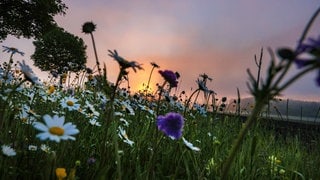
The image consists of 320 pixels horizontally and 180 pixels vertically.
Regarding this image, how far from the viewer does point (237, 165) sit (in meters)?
3.37

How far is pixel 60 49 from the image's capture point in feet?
122

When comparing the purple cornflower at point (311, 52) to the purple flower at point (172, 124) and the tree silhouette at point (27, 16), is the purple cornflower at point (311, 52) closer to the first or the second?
the purple flower at point (172, 124)

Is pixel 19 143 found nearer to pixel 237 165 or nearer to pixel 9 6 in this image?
pixel 237 165

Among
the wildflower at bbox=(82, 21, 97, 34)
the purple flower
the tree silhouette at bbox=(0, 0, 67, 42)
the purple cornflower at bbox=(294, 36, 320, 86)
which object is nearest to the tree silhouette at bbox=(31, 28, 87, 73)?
the tree silhouette at bbox=(0, 0, 67, 42)

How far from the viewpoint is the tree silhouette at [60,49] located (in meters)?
36.7

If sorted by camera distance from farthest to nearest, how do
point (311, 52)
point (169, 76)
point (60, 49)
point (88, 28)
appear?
point (60, 49), point (88, 28), point (169, 76), point (311, 52)

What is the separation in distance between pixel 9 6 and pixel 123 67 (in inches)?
1288

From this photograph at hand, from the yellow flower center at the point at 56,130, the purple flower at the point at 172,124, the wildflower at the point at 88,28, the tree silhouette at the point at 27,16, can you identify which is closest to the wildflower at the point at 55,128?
the yellow flower center at the point at 56,130

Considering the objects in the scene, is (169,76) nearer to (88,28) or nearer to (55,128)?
(88,28)

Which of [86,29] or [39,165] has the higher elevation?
[86,29]

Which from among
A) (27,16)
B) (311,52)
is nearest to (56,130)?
(311,52)

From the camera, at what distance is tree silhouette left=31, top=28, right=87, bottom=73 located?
3672cm

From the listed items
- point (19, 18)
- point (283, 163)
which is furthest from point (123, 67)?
point (19, 18)

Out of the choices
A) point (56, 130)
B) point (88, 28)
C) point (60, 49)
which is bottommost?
point (56, 130)
